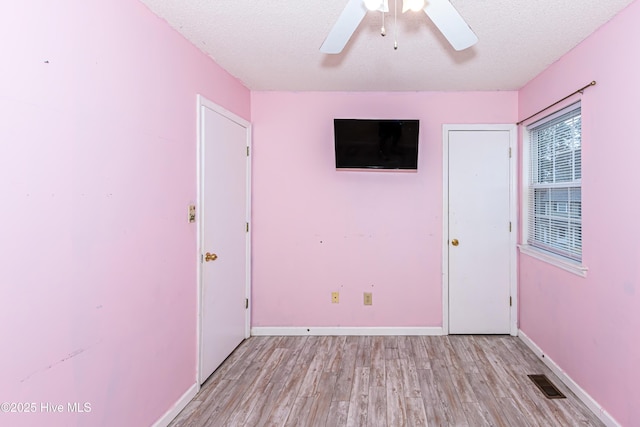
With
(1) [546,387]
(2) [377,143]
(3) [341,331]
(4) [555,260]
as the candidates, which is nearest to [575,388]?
(1) [546,387]

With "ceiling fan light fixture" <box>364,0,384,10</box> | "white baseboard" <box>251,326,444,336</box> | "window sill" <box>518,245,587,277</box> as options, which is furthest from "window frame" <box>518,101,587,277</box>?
"ceiling fan light fixture" <box>364,0,384,10</box>

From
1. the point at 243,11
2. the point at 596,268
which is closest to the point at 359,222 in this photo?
the point at 596,268

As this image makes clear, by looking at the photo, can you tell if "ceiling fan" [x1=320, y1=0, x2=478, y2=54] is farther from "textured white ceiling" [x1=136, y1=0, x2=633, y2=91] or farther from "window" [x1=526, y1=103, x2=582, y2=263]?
"window" [x1=526, y1=103, x2=582, y2=263]

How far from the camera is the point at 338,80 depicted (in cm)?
272

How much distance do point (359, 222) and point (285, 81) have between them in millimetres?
1496

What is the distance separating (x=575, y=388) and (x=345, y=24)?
8.87ft

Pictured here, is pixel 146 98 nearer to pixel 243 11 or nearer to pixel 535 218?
pixel 243 11

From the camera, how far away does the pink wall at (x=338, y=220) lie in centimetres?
301

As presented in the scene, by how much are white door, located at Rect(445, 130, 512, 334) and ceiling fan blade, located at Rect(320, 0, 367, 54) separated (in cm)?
188

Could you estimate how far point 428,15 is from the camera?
128cm

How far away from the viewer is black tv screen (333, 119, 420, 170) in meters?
2.83

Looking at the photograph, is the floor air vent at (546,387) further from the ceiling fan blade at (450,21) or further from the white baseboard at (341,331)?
the ceiling fan blade at (450,21)

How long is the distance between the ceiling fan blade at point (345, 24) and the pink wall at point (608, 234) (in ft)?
5.10

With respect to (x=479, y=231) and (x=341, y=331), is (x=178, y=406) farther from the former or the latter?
(x=479, y=231)
